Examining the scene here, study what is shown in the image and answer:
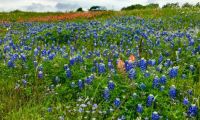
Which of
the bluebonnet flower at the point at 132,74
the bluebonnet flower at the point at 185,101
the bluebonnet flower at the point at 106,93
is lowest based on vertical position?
the bluebonnet flower at the point at 185,101

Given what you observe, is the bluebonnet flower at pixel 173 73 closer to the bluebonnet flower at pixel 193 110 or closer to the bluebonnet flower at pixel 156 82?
the bluebonnet flower at pixel 156 82

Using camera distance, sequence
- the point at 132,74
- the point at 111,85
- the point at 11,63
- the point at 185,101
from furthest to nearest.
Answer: the point at 11,63 → the point at 132,74 → the point at 111,85 → the point at 185,101

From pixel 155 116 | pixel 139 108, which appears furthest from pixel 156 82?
pixel 155 116

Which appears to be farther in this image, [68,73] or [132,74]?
[68,73]

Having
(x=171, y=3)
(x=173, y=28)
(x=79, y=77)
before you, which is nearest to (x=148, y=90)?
(x=79, y=77)

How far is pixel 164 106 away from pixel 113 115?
752mm

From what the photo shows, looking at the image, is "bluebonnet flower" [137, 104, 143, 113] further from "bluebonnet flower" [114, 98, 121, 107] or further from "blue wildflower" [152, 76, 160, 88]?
"blue wildflower" [152, 76, 160, 88]

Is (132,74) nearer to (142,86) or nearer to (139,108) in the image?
(142,86)

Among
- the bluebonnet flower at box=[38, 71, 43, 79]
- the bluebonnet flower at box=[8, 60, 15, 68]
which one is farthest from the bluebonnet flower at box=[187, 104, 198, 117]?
the bluebonnet flower at box=[8, 60, 15, 68]

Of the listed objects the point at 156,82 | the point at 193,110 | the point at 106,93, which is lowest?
the point at 193,110

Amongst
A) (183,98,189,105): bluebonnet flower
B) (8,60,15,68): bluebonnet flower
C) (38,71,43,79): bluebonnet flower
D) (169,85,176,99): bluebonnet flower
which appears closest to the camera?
(183,98,189,105): bluebonnet flower

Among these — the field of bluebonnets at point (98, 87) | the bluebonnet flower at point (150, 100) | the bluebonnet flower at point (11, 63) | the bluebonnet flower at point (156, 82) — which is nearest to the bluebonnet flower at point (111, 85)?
the field of bluebonnets at point (98, 87)

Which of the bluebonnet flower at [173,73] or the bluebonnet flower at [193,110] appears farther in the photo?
the bluebonnet flower at [173,73]

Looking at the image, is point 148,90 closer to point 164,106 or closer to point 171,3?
point 164,106
